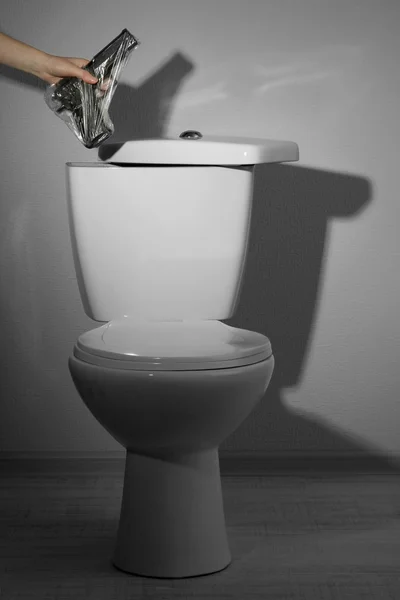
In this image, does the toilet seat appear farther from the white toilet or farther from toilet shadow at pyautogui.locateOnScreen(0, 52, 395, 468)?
toilet shadow at pyautogui.locateOnScreen(0, 52, 395, 468)

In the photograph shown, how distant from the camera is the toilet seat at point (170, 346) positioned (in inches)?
62.0

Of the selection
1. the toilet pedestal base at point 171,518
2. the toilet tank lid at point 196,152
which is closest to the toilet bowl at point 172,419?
the toilet pedestal base at point 171,518

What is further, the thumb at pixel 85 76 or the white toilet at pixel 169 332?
the thumb at pixel 85 76

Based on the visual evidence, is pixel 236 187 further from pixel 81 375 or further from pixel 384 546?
pixel 384 546

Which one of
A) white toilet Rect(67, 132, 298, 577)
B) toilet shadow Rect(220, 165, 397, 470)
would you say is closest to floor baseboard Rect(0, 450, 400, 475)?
toilet shadow Rect(220, 165, 397, 470)

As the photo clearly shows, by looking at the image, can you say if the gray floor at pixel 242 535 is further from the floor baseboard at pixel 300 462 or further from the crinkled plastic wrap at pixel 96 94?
the crinkled plastic wrap at pixel 96 94

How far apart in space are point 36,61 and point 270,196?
632 millimetres

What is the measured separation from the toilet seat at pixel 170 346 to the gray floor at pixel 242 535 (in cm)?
41

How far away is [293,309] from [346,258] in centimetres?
18

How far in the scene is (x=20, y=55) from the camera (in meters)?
1.94

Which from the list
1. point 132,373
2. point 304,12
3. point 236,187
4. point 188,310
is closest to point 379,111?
point 304,12

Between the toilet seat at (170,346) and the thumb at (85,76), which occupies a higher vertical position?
the thumb at (85,76)

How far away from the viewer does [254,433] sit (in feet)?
7.51

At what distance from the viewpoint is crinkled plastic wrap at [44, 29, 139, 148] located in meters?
1.82
